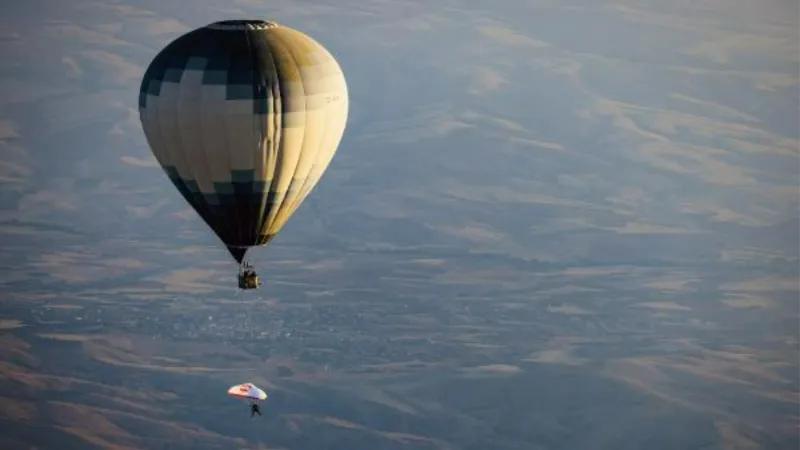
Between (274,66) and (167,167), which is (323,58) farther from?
(167,167)

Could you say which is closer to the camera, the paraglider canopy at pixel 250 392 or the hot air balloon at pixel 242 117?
the hot air balloon at pixel 242 117

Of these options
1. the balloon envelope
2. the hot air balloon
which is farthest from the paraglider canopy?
the balloon envelope

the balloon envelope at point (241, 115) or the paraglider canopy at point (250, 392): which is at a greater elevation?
the balloon envelope at point (241, 115)

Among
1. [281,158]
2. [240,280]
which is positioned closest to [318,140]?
[281,158]

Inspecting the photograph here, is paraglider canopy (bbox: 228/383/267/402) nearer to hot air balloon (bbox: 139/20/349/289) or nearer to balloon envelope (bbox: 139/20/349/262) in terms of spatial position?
hot air balloon (bbox: 139/20/349/289)

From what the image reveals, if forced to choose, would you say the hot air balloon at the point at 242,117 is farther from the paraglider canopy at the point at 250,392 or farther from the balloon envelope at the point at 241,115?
the paraglider canopy at the point at 250,392

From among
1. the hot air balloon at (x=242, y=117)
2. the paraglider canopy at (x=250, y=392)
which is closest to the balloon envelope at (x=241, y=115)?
the hot air balloon at (x=242, y=117)
